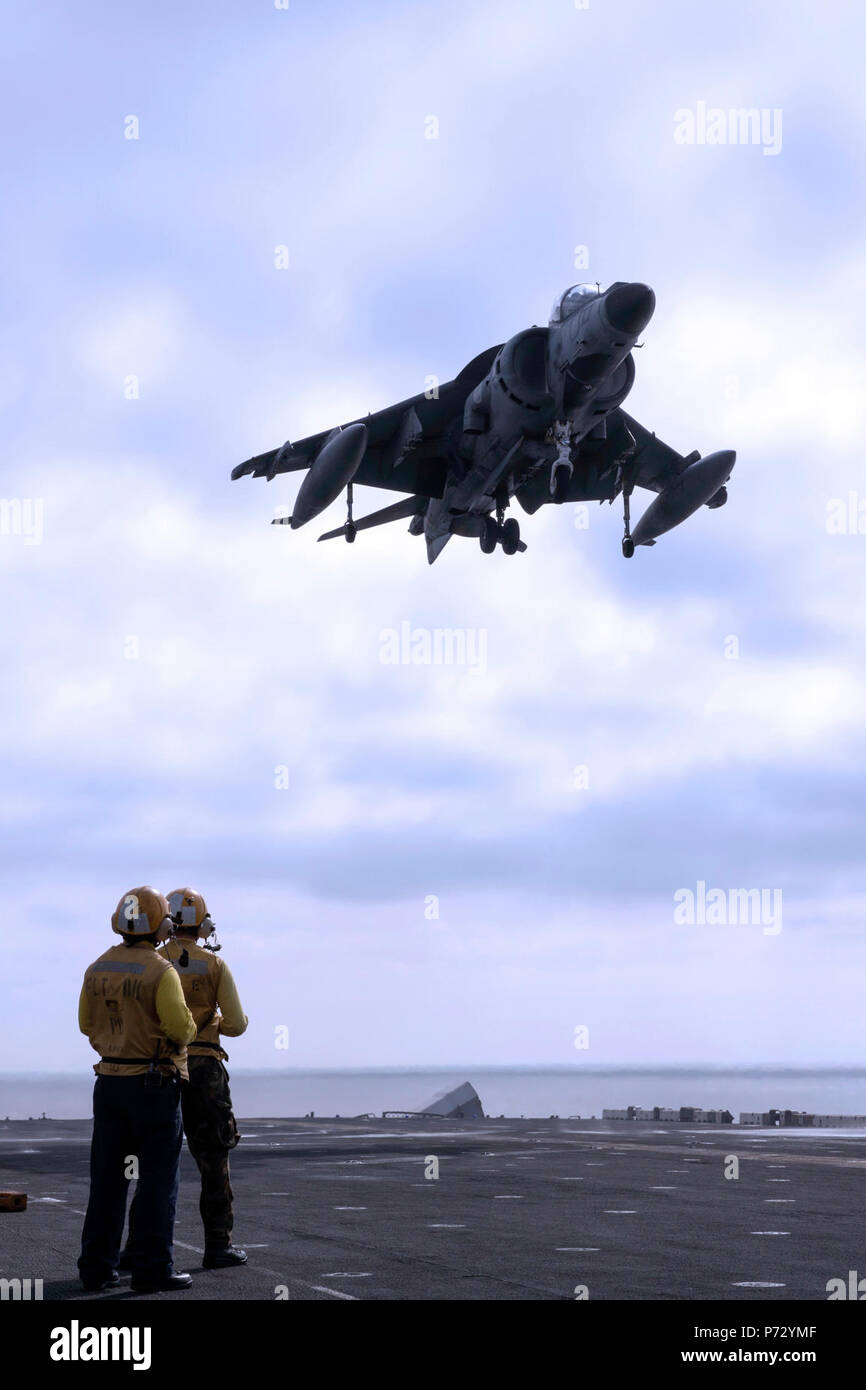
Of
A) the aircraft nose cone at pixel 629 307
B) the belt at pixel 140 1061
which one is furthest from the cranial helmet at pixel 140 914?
the aircraft nose cone at pixel 629 307

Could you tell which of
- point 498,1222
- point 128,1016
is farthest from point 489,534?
point 128,1016

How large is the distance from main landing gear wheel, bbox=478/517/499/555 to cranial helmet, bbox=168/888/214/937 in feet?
81.8

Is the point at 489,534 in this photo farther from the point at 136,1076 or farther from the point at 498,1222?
the point at 136,1076

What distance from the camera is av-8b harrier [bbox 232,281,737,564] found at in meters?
28.4

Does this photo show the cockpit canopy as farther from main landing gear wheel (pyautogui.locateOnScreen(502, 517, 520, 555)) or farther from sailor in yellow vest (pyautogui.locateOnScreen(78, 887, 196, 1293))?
sailor in yellow vest (pyautogui.locateOnScreen(78, 887, 196, 1293))

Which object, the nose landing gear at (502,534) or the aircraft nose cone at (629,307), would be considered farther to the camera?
the nose landing gear at (502,534)

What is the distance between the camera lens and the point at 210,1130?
10930 millimetres

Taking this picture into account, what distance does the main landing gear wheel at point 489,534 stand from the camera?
116 feet

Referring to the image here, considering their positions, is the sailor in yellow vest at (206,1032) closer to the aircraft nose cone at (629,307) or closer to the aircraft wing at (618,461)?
the aircraft nose cone at (629,307)

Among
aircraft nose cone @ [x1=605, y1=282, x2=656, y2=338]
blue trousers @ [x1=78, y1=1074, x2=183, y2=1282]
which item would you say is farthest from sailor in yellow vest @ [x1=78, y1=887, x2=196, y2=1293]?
aircraft nose cone @ [x1=605, y1=282, x2=656, y2=338]

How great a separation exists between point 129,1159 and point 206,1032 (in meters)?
1.39
